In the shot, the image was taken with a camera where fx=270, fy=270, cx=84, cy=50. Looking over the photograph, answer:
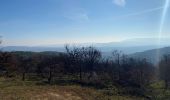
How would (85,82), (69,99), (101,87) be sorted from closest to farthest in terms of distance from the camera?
1. (69,99)
2. (101,87)
3. (85,82)

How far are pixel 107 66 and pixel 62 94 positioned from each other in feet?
193

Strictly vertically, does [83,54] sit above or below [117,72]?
above

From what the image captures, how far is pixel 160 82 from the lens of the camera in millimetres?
75188

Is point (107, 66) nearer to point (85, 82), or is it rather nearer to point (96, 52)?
point (96, 52)

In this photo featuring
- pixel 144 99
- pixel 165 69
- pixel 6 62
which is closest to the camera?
pixel 144 99

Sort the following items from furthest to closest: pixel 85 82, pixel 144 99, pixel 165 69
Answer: pixel 165 69 < pixel 85 82 < pixel 144 99

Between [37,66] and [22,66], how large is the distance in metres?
7.25

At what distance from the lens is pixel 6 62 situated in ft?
265

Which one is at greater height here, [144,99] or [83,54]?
[83,54]

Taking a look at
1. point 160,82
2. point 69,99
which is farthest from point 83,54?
point 69,99

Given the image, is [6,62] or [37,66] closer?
[6,62]

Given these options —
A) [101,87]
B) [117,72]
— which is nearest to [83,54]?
[117,72]

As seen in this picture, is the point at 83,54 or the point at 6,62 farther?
the point at 83,54

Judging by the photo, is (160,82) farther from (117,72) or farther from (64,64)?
(64,64)
